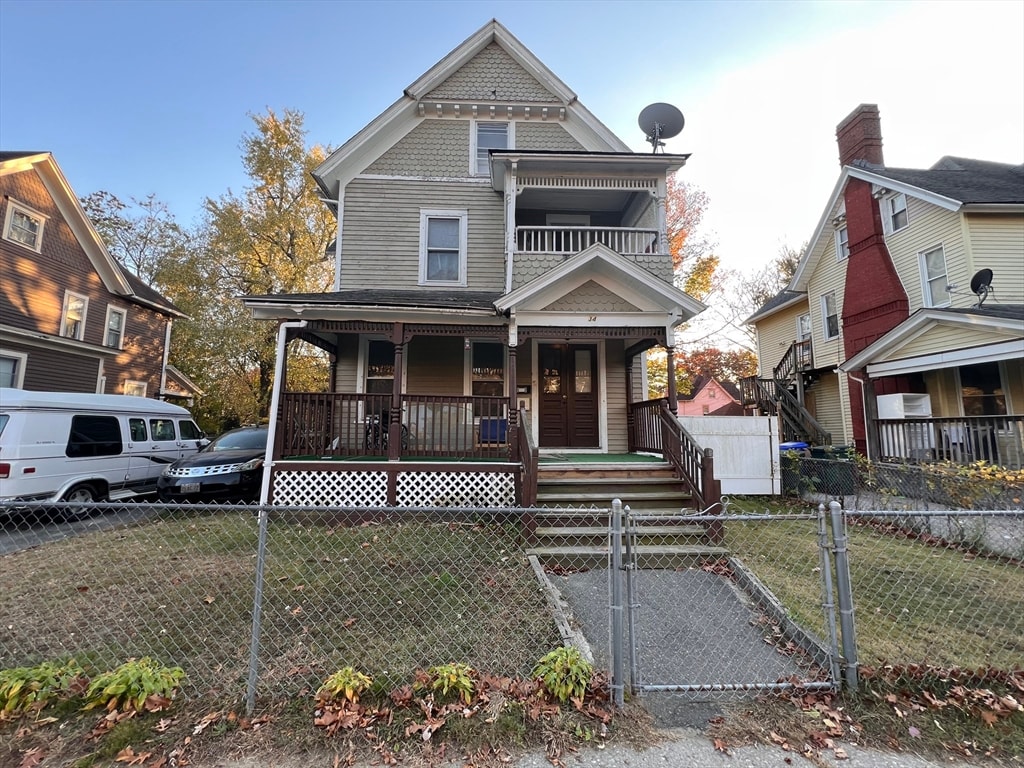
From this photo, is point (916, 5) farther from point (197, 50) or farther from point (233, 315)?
point (233, 315)

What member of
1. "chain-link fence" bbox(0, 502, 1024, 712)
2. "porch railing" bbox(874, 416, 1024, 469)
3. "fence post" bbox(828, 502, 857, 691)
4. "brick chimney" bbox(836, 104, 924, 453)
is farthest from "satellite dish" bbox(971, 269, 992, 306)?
"fence post" bbox(828, 502, 857, 691)

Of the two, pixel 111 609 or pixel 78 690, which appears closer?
pixel 78 690

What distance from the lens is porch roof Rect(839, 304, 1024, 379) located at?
342 inches

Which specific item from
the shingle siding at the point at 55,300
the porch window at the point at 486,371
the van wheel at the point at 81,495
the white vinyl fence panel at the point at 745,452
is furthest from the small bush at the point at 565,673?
the shingle siding at the point at 55,300

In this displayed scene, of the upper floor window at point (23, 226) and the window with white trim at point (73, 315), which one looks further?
the window with white trim at point (73, 315)

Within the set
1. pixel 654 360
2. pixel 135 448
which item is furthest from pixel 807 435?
pixel 135 448

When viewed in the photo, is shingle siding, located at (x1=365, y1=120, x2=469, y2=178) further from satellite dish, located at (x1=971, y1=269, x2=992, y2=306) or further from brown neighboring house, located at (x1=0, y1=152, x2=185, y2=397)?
satellite dish, located at (x1=971, y1=269, x2=992, y2=306)

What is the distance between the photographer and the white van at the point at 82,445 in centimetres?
713

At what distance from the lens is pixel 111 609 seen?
4301 millimetres

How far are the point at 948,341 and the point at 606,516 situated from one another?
30.5 feet

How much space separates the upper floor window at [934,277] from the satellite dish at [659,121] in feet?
26.6

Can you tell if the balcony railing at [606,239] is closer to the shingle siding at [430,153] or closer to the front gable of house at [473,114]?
the front gable of house at [473,114]

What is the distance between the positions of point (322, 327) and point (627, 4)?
9.64 meters

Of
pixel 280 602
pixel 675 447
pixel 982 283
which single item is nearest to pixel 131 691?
pixel 280 602
